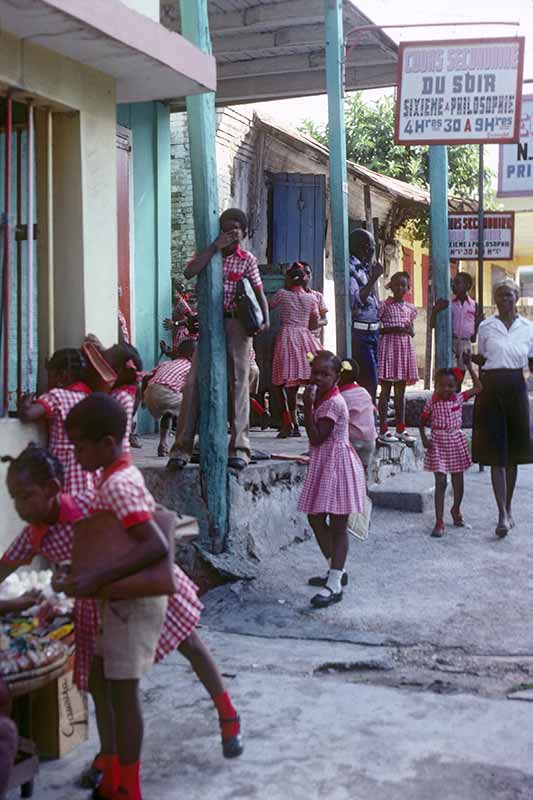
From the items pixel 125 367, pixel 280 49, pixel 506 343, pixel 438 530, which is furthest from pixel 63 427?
pixel 280 49

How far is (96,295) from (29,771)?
2.79 meters

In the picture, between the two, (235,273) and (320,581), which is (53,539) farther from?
(235,273)

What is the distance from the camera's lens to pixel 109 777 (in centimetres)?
336

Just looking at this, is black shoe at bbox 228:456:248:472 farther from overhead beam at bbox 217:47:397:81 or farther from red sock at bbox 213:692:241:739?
overhead beam at bbox 217:47:397:81

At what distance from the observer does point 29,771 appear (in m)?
3.37

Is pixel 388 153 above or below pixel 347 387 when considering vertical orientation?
above

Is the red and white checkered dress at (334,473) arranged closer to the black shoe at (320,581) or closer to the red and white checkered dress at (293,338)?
the black shoe at (320,581)

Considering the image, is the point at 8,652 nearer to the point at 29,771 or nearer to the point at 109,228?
the point at 29,771

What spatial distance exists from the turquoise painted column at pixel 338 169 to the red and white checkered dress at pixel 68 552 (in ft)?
18.8

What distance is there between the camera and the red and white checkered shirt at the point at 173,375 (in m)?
7.85

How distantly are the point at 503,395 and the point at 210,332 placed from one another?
8.50 ft

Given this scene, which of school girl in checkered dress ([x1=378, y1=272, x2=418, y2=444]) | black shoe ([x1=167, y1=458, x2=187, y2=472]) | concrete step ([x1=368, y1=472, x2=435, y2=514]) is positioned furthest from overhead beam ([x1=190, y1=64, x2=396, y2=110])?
black shoe ([x1=167, y1=458, x2=187, y2=472])

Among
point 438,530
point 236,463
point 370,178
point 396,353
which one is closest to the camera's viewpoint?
point 236,463

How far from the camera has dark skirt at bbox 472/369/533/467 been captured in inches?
310
